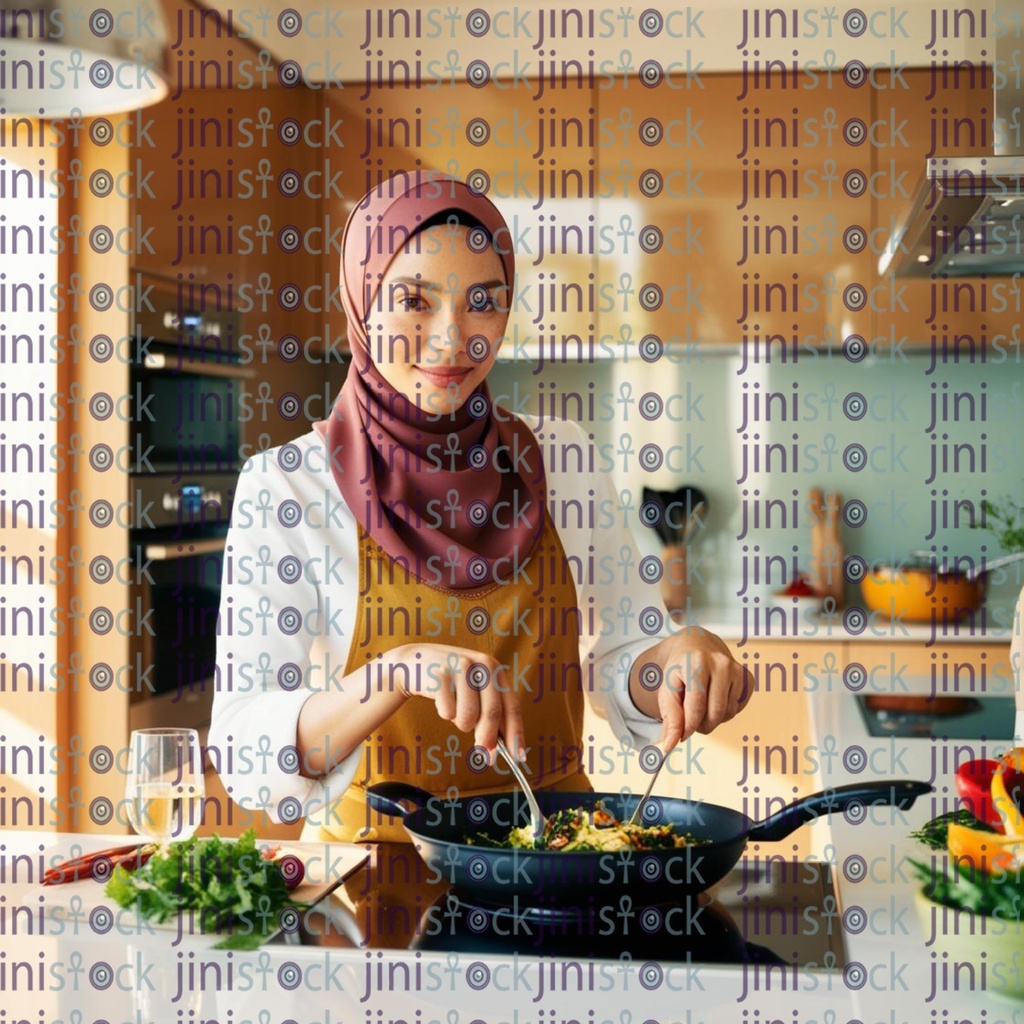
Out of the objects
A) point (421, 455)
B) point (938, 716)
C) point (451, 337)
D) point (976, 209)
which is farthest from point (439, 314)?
point (938, 716)

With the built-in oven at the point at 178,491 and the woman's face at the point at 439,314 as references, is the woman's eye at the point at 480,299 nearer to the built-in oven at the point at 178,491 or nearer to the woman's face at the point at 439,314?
the woman's face at the point at 439,314

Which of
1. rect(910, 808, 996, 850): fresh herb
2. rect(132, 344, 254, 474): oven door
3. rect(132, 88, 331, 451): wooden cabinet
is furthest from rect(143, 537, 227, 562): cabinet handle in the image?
rect(910, 808, 996, 850): fresh herb

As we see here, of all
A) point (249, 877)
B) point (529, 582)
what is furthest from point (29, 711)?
point (249, 877)

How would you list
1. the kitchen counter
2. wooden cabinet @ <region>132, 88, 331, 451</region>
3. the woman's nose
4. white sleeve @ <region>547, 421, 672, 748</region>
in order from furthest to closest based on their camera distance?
the kitchen counter → wooden cabinet @ <region>132, 88, 331, 451</region> → white sleeve @ <region>547, 421, 672, 748</region> → the woman's nose

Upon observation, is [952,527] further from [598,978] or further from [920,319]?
[598,978]

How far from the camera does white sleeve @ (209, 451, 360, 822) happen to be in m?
1.10

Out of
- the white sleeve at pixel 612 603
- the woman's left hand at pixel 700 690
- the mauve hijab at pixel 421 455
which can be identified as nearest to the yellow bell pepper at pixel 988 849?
the woman's left hand at pixel 700 690

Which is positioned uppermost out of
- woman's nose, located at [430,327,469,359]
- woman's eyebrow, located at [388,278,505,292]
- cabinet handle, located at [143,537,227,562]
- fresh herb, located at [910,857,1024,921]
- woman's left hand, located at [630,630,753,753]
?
woman's eyebrow, located at [388,278,505,292]

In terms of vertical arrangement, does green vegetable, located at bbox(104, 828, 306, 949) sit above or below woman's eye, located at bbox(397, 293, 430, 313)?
below

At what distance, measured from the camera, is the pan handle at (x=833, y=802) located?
0.97 m

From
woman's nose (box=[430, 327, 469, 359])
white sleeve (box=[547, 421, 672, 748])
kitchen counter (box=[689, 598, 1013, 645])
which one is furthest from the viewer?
kitchen counter (box=[689, 598, 1013, 645])

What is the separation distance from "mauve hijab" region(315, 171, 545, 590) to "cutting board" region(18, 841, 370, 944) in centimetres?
30

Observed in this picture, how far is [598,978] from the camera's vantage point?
0.87 metres

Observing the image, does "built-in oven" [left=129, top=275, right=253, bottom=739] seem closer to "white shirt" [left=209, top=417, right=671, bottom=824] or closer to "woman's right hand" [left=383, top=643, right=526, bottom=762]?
"white shirt" [left=209, top=417, right=671, bottom=824]
